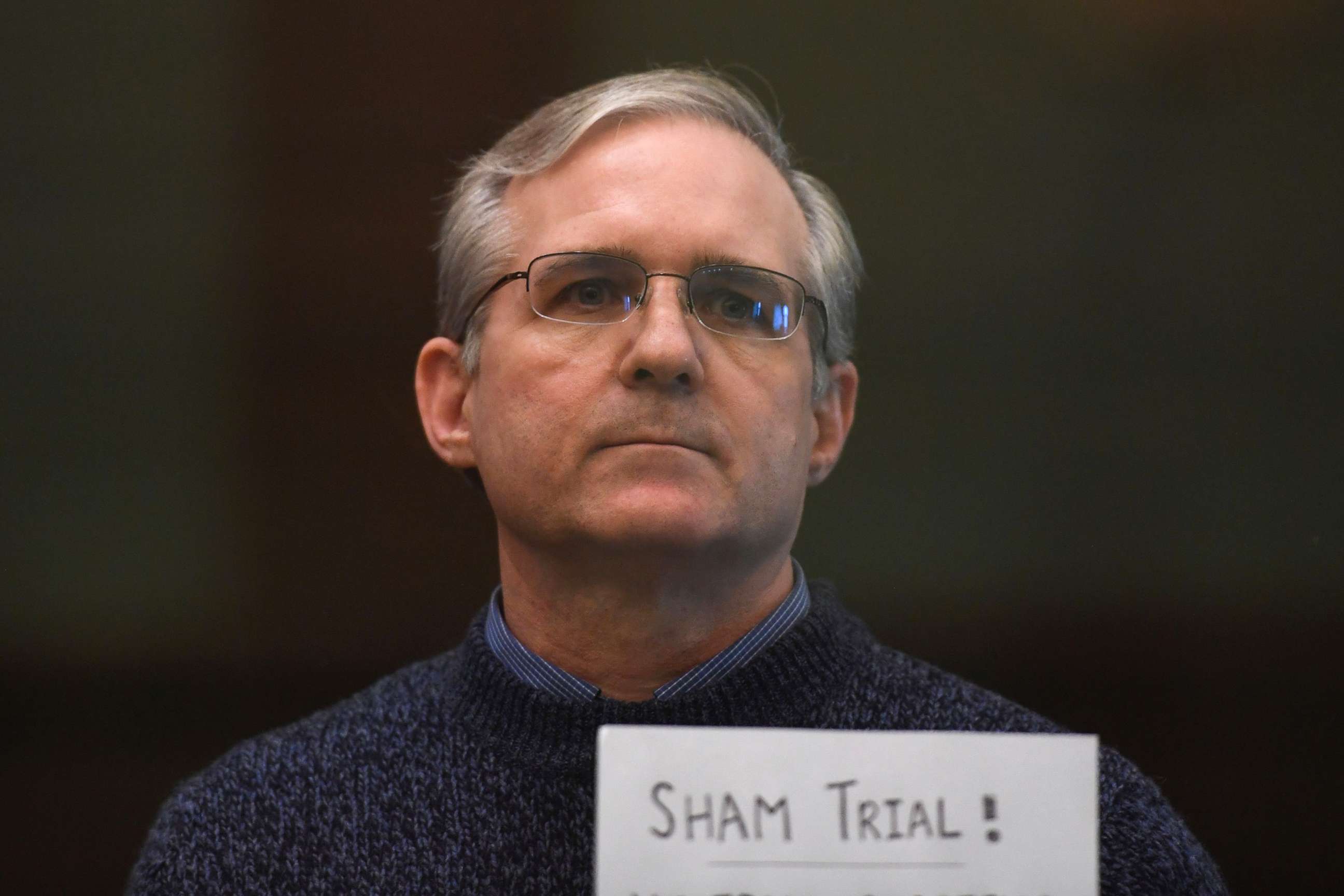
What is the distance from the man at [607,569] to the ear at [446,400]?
12mm

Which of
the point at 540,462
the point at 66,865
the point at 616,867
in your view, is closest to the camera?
the point at 616,867

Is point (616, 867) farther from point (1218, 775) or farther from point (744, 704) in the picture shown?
point (1218, 775)

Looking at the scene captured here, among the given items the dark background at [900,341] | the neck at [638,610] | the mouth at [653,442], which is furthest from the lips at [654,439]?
the dark background at [900,341]

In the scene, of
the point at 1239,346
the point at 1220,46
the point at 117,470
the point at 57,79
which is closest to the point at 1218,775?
the point at 1239,346

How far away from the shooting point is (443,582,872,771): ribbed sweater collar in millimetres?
1710

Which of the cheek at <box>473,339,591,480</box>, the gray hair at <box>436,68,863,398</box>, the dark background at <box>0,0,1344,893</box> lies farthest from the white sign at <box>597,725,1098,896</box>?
the dark background at <box>0,0,1344,893</box>

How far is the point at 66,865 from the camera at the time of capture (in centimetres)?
217

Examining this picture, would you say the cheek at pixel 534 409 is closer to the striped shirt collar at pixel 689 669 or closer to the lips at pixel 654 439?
the lips at pixel 654 439

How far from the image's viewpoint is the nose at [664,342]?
1641 mm

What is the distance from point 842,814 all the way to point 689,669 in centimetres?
50

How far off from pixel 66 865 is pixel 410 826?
0.80 metres

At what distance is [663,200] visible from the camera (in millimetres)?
1759

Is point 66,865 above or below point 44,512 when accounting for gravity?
below

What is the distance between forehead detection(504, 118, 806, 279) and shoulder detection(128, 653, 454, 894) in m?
0.66
